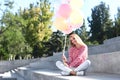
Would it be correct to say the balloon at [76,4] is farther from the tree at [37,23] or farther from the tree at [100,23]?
the tree at [100,23]

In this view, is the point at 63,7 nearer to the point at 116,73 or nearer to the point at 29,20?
the point at 116,73

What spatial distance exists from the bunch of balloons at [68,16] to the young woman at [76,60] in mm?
225

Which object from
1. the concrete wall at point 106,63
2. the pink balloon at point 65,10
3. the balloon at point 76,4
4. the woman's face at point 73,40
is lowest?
the concrete wall at point 106,63

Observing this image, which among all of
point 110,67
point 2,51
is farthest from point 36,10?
point 110,67

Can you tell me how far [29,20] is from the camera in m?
37.7

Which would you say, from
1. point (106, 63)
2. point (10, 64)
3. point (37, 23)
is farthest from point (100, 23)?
point (106, 63)

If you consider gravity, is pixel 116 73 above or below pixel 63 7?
below

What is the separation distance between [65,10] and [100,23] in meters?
38.3

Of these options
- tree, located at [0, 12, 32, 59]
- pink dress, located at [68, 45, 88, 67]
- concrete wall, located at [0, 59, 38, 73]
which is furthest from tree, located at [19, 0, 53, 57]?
pink dress, located at [68, 45, 88, 67]

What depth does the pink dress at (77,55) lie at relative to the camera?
672 centimetres

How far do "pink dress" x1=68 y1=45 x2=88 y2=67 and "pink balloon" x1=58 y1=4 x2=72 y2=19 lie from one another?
0.70 m

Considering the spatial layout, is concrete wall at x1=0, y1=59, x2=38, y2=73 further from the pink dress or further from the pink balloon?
the pink balloon

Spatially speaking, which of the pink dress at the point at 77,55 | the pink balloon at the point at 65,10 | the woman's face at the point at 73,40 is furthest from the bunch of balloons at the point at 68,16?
the pink dress at the point at 77,55

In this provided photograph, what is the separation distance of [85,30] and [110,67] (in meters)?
39.5
